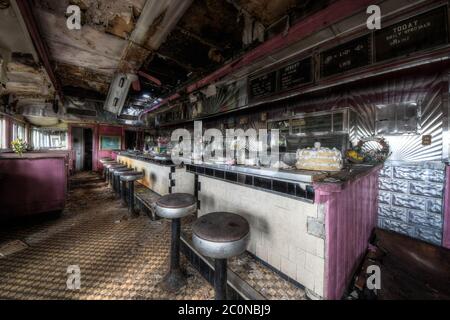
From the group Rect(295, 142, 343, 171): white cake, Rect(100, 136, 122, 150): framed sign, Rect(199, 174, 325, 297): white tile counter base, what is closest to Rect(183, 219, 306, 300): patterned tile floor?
Rect(199, 174, 325, 297): white tile counter base

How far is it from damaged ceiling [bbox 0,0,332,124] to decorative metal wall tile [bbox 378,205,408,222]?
3.30 meters

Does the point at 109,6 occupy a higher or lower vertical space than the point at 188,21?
lower

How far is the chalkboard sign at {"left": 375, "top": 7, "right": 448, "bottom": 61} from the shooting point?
5.93 feet

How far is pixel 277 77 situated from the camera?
331 centimetres

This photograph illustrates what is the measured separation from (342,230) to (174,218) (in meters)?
1.62

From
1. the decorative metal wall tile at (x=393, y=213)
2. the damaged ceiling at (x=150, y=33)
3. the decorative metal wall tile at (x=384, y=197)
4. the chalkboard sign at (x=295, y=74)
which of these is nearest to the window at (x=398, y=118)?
the decorative metal wall tile at (x=384, y=197)

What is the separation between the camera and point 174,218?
1851 mm

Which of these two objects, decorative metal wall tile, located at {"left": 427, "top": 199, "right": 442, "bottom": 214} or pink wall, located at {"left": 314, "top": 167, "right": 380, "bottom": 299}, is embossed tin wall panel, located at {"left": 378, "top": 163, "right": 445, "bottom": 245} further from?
pink wall, located at {"left": 314, "top": 167, "right": 380, "bottom": 299}

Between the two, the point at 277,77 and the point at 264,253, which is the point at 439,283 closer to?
the point at 264,253

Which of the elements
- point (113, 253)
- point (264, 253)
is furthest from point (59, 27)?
point (264, 253)

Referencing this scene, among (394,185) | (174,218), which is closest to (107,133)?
(174,218)

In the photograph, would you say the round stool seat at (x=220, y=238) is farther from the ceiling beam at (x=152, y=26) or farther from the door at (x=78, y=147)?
the door at (x=78, y=147)

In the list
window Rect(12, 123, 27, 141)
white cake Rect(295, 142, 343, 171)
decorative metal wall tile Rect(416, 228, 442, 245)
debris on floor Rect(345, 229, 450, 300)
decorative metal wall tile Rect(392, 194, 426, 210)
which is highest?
window Rect(12, 123, 27, 141)

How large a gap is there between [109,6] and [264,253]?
361cm
